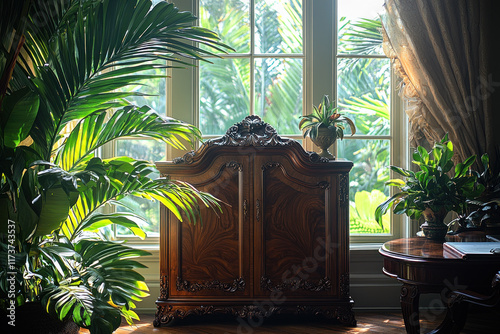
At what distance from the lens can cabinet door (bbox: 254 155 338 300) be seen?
2.98 metres

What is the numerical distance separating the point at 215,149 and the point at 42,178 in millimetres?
1339

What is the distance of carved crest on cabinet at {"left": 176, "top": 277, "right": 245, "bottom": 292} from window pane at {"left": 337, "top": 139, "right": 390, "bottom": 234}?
1.04 metres

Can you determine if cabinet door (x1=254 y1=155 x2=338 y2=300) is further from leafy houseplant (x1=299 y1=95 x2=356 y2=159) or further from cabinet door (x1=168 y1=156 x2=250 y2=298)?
leafy houseplant (x1=299 y1=95 x2=356 y2=159)

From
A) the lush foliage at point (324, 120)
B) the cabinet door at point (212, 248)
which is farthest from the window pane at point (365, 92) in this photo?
the cabinet door at point (212, 248)

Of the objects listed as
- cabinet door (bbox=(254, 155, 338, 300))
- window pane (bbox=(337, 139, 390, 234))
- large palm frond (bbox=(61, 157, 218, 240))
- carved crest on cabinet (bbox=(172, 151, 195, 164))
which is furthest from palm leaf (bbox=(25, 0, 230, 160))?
window pane (bbox=(337, 139, 390, 234))

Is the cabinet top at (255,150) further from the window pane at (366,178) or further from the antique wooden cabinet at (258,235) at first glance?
the window pane at (366,178)

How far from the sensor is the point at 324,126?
3.14m

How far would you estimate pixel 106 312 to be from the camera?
1.75m

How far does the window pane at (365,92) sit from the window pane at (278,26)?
1.24 feet

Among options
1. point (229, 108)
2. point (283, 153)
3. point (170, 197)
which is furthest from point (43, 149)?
point (229, 108)

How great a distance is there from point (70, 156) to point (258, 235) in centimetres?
126

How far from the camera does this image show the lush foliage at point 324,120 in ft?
10.3

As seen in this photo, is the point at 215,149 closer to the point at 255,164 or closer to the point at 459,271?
the point at 255,164

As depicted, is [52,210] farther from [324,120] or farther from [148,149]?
[324,120]
